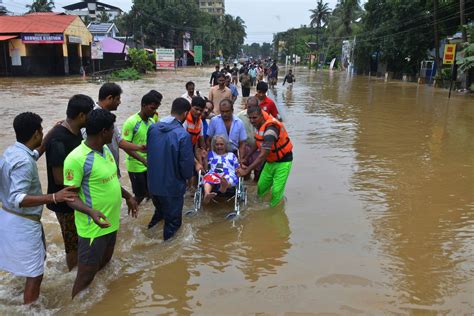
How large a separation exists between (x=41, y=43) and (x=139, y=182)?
118ft

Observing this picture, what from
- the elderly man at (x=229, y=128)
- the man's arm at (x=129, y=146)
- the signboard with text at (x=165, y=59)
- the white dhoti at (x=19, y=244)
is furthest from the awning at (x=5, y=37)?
the white dhoti at (x=19, y=244)

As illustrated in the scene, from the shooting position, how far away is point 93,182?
310 centimetres

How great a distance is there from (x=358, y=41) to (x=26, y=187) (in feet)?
168

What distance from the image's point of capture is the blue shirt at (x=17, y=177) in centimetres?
289

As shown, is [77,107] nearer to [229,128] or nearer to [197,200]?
[197,200]

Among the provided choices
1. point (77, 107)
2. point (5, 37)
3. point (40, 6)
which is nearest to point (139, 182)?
point (77, 107)

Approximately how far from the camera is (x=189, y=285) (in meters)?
3.84

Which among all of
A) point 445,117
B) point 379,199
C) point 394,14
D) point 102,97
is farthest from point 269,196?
point 394,14

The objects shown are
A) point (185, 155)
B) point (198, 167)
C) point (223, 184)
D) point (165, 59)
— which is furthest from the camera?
point (165, 59)

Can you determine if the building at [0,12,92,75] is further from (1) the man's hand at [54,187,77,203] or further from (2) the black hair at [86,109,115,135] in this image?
(1) the man's hand at [54,187,77,203]

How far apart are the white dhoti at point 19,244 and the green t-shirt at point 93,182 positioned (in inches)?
12.7

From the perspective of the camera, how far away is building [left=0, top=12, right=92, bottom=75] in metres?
35.1

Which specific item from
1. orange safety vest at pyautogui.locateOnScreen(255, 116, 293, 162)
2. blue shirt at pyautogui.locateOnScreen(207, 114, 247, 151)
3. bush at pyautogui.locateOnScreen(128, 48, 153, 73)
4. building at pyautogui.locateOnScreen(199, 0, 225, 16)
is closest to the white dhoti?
orange safety vest at pyautogui.locateOnScreen(255, 116, 293, 162)

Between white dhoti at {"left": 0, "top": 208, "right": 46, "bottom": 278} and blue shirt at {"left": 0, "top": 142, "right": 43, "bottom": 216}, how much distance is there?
0.27 ft
